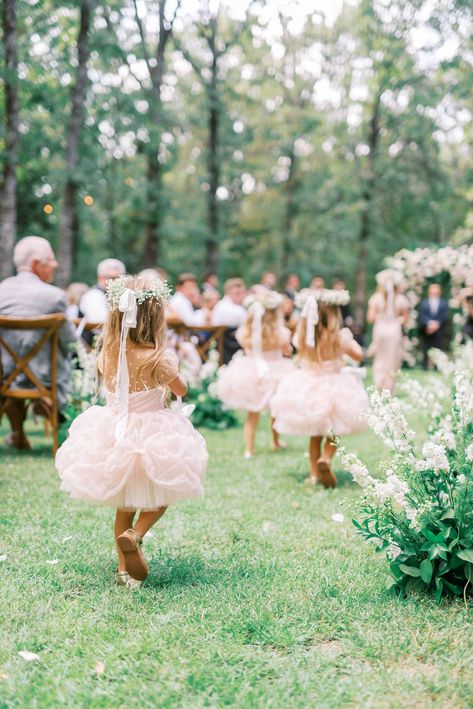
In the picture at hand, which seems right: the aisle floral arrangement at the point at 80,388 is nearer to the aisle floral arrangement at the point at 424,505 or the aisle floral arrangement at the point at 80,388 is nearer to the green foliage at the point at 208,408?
the green foliage at the point at 208,408

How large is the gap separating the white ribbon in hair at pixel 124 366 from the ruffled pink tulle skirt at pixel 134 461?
0.16 ft

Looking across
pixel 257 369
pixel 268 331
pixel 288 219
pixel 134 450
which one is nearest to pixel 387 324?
pixel 268 331

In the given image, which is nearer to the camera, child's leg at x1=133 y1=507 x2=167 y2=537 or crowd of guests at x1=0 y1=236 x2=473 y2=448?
child's leg at x1=133 y1=507 x2=167 y2=537

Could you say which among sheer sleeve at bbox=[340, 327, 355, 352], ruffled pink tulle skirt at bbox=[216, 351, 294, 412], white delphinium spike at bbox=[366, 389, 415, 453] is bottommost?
ruffled pink tulle skirt at bbox=[216, 351, 294, 412]

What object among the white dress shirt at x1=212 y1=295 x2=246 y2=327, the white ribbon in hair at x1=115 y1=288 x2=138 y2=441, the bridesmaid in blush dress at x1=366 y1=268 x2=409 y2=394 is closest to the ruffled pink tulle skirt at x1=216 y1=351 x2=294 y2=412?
the white dress shirt at x1=212 y1=295 x2=246 y2=327

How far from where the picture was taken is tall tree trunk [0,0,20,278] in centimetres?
1034

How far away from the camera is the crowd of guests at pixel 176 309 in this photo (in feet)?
23.3

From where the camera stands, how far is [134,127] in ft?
56.1

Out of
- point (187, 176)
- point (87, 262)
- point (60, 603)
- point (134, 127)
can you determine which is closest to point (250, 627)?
point (60, 603)

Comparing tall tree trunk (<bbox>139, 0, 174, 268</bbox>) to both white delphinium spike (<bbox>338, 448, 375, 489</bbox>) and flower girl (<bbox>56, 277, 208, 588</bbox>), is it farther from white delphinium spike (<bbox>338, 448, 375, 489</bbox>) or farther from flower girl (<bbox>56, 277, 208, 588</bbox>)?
white delphinium spike (<bbox>338, 448, 375, 489</bbox>)

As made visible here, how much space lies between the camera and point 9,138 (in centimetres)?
1040

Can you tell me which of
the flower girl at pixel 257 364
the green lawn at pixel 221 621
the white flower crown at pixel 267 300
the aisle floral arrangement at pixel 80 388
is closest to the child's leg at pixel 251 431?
the flower girl at pixel 257 364

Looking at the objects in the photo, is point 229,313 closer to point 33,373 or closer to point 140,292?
point 33,373

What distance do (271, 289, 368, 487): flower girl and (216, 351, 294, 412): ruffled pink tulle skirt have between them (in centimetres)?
118
